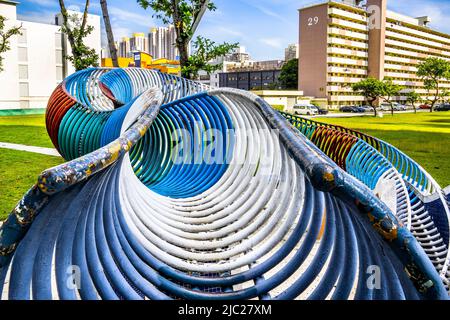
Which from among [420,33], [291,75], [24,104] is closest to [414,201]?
[24,104]

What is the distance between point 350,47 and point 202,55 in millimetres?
69944

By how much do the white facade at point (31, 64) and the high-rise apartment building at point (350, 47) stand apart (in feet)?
123

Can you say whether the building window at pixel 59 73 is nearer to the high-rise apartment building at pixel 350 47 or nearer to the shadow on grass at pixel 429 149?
the high-rise apartment building at pixel 350 47

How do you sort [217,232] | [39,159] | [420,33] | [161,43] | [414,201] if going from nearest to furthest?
1. [217,232]
2. [414,201]
3. [39,159]
4. [420,33]
5. [161,43]

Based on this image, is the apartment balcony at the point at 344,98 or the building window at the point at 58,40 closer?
the building window at the point at 58,40

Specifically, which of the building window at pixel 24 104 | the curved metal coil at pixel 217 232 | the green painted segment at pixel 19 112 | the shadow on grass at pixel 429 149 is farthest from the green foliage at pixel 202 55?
the building window at pixel 24 104

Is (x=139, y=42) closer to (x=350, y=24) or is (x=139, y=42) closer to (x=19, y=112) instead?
(x=350, y=24)

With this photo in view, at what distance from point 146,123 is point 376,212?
7.29ft

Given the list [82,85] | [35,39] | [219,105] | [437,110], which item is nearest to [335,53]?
[437,110]

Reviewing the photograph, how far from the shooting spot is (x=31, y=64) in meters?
56.3

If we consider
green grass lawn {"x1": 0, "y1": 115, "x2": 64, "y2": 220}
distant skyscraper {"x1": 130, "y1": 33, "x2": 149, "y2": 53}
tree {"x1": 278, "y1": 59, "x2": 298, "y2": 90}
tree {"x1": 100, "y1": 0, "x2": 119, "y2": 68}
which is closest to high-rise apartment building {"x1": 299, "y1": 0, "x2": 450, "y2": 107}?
tree {"x1": 278, "y1": 59, "x2": 298, "y2": 90}

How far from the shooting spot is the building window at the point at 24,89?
54825 millimetres

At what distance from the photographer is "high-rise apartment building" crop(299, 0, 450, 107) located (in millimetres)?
78250

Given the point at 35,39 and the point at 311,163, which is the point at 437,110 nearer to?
the point at 35,39
